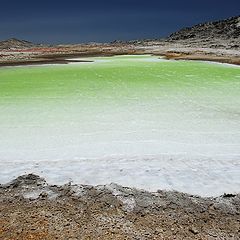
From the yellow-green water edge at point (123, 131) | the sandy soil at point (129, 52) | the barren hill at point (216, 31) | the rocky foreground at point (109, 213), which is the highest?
the rocky foreground at point (109, 213)

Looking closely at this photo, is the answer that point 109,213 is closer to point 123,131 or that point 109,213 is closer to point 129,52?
point 123,131

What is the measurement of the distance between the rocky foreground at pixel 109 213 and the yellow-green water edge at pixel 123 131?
458 millimetres

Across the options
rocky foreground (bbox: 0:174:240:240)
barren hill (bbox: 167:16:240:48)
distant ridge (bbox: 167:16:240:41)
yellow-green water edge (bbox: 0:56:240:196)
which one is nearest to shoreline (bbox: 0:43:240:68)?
yellow-green water edge (bbox: 0:56:240:196)

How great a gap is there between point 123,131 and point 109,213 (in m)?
4.17

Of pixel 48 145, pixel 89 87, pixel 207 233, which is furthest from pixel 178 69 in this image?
pixel 207 233

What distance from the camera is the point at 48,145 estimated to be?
26.2 feet

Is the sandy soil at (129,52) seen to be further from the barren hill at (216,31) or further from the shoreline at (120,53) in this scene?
the barren hill at (216,31)

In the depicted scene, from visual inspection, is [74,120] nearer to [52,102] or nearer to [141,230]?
[52,102]

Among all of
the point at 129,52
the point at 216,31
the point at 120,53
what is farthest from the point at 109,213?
the point at 216,31

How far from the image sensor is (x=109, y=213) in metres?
4.88

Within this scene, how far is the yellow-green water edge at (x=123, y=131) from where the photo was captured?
6.27 metres

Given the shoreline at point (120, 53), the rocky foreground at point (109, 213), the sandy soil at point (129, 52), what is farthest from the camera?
the sandy soil at point (129, 52)

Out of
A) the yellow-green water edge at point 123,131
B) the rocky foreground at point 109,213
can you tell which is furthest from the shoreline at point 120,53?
the rocky foreground at point 109,213

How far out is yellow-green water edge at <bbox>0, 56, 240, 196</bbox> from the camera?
6273mm
